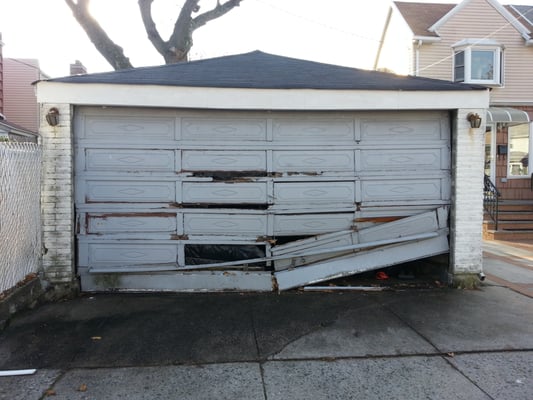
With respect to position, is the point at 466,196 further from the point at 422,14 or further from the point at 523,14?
the point at 523,14

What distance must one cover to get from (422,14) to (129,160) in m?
14.8

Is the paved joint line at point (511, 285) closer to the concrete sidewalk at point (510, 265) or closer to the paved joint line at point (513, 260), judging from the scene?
the concrete sidewalk at point (510, 265)

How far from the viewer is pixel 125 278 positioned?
5.55m

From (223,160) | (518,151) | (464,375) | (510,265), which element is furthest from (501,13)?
(464,375)

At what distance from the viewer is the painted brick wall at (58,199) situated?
527 centimetres

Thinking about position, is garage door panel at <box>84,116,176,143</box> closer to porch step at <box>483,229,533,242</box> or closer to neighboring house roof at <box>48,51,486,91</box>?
neighboring house roof at <box>48,51,486,91</box>

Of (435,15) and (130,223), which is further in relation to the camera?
(435,15)

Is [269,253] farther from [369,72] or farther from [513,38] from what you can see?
[513,38]

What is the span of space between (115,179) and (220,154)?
4.68 ft

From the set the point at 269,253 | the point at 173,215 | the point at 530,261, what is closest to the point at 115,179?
the point at 173,215

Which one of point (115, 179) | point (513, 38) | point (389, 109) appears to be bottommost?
point (115, 179)

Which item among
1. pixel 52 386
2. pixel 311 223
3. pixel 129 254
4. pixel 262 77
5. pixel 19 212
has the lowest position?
pixel 52 386

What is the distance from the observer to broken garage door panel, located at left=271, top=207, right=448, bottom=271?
570 centimetres

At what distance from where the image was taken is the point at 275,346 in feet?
12.8
